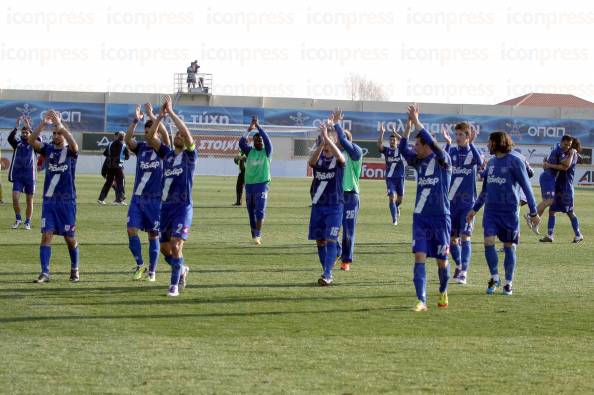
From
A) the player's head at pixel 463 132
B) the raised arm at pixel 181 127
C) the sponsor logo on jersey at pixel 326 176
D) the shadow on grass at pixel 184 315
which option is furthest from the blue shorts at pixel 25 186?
→ the shadow on grass at pixel 184 315

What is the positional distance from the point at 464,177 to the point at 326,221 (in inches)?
81.3

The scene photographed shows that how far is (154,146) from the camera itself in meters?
12.6

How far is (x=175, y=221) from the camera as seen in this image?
40.2 ft

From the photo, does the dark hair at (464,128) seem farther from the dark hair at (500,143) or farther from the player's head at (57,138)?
the player's head at (57,138)

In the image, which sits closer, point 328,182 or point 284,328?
point 284,328

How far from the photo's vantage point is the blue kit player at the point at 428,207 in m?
11.4

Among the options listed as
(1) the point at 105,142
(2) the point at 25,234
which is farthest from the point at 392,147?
(1) the point at 105,142

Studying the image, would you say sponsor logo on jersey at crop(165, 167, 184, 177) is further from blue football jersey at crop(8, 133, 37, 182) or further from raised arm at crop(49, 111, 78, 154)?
blue football jersey at crop(8, 133, 37, 182)

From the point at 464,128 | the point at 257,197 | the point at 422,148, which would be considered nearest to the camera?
the point at 422,148

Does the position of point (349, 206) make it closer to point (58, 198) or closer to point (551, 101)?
point (58, 198)

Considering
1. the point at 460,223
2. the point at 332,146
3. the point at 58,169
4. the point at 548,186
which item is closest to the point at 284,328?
the point at 332,146

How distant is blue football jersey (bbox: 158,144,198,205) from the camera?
40.3 feet

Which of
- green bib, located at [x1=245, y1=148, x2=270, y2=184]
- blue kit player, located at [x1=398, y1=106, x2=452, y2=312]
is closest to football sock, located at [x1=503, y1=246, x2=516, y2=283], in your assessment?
blue kit player, located at [x1=398, y1=106, x2=452, y2=312]

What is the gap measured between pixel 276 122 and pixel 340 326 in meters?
68.6
